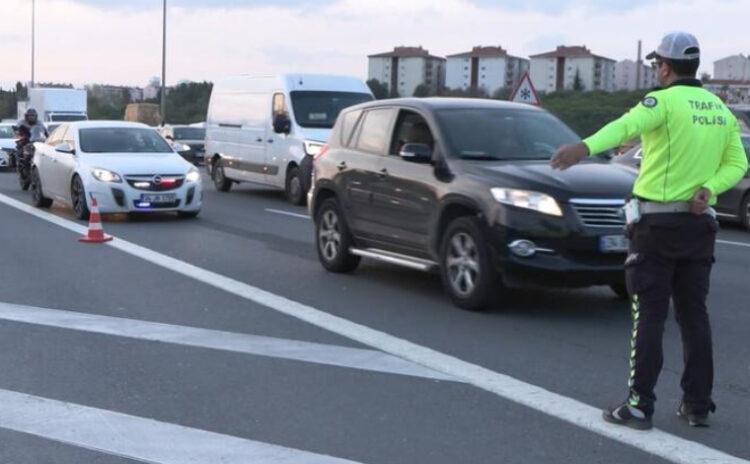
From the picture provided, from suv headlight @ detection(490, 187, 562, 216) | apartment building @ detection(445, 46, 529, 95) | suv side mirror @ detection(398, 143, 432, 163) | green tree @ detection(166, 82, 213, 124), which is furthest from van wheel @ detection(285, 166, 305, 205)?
apartment building @ detection(445, 46, 529, 95)

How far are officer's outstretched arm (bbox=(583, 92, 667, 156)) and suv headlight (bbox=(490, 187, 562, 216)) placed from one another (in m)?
3.11

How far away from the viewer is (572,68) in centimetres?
12638

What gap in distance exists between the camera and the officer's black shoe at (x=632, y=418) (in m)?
Answer: 5.68

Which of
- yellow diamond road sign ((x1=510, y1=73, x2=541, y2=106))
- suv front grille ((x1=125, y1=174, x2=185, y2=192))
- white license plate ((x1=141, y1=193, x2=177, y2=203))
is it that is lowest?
white license plate ((x1=141, y1=193, x2=177, y2=203))

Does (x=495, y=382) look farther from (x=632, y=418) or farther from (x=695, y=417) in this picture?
(x=695, y=417)

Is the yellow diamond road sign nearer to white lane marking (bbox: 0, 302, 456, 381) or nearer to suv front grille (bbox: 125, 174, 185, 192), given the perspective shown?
suv front grille (bbox: 125, 174, 185, 192)

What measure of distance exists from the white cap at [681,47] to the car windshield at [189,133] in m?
33.7

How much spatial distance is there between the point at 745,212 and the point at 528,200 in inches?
359

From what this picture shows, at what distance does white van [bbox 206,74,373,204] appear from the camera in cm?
2023

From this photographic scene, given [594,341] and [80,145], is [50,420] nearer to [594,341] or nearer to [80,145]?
[594,341]

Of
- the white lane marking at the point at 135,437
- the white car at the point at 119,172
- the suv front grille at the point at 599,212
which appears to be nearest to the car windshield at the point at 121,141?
the white car at the point at 119,172

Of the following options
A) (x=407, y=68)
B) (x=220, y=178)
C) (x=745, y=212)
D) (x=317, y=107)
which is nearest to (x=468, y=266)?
(x=745, y=212)

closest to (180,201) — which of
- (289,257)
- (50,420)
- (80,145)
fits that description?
(80,145)

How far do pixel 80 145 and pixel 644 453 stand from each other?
13515 mm
